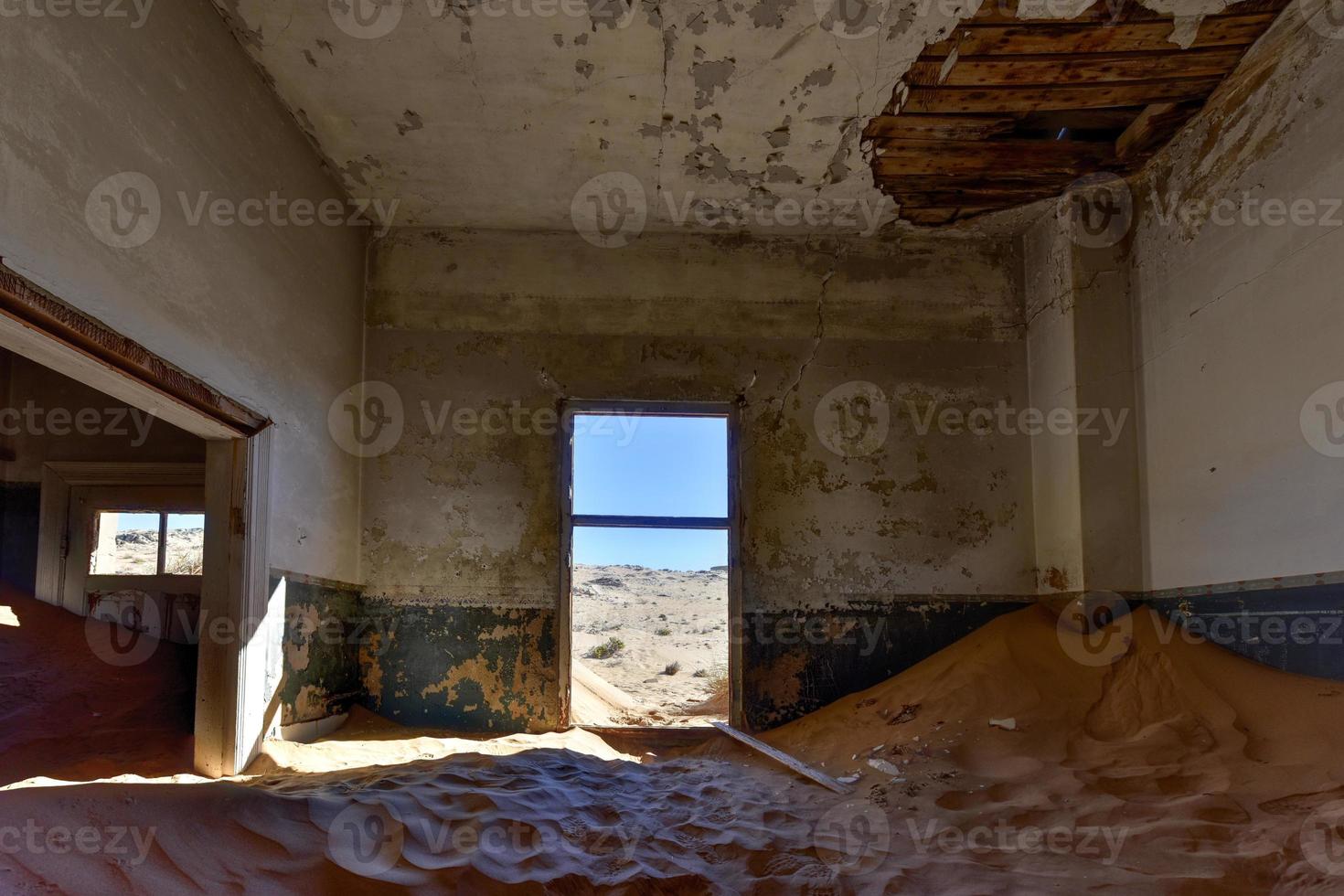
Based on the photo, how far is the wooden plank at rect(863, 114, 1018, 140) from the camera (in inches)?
178

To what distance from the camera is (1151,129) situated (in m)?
4.55

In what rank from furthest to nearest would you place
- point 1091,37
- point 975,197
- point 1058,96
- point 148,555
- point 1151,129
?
1. point 148,555
2. point 975,197
3. point 1151,129
4. point 1058,96
5. point 1091,37

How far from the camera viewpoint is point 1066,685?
4.57 meters

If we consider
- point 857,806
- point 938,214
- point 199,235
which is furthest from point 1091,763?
point 199,235

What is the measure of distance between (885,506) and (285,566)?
3.73 meters

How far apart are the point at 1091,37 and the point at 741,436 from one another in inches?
117

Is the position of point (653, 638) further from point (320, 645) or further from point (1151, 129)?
point (1151, 129)

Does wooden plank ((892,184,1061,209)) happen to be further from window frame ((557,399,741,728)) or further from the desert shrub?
the desert shrub

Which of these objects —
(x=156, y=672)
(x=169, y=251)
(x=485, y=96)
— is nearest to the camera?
(x=169, y=251)

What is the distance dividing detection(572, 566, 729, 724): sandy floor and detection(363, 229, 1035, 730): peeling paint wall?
1409mm

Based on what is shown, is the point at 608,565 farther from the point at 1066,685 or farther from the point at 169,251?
the point at 169,251

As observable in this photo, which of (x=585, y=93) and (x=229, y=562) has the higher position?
(x=585, y=93)

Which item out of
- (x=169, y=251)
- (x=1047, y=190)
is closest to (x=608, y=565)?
(x=1047, y=190)

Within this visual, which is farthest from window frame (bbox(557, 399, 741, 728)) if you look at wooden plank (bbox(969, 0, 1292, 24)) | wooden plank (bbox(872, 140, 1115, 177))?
wooden plank (bbox(969, 0, 1292, 24))
